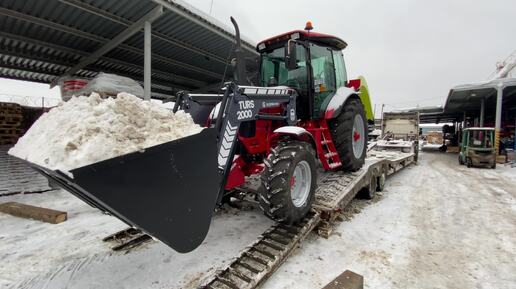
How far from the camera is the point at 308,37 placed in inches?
182

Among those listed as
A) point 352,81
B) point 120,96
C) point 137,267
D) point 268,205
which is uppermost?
point 352,81

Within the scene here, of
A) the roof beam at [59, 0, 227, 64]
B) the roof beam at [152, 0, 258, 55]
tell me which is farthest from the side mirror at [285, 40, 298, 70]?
the roof beam at [59, 0, 227, 64]

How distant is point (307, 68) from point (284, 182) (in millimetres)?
2338

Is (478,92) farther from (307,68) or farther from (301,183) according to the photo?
(301,183)

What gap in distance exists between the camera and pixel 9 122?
8578 millimetres

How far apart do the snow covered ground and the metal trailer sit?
0.17 m

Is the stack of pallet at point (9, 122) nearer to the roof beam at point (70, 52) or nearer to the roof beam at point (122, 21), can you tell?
the roof beam at point (70, 52)

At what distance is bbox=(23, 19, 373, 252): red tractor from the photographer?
71.8 inches

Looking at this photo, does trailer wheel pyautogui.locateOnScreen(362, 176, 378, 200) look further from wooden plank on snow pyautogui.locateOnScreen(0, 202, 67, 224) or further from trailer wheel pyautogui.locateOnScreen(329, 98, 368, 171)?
wooden plank on snow pyautogui.locateOnScreen(0, 202, 67, 224)

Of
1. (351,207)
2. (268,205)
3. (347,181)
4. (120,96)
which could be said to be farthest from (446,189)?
(120,96)

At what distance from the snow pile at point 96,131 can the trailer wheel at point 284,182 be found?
119 centimetres

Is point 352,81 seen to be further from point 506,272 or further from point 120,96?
point 120,96

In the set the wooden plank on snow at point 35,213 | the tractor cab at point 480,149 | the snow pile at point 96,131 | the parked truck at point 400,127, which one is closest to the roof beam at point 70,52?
the wooden plank on snow at point 35,213

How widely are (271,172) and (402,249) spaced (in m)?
1.99
